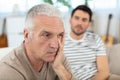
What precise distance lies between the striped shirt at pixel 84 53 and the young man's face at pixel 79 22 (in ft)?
0.24

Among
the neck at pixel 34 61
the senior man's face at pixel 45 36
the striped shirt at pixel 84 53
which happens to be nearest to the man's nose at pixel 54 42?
the senior man's face at pixel 45 36

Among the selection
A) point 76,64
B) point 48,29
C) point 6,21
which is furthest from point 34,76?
point 6,21

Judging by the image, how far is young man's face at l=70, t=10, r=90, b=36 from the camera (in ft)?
7.85

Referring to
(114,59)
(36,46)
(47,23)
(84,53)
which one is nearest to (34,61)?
(36,46)

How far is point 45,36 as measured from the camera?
124 centimetres

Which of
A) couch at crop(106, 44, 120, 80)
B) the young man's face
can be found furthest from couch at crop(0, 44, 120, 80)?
the young man's face

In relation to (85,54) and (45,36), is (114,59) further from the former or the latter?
(45,36)

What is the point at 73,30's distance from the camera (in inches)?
94.3

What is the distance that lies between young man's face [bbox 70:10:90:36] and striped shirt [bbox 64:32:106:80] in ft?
0.24

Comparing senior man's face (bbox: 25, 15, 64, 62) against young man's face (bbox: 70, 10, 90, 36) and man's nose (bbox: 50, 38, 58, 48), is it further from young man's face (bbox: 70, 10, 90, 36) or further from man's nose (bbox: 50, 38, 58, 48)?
young man's face (bbox: 70, 10, 90, 36)

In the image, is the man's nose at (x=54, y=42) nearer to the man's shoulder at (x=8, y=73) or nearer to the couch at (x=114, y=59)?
the man's shoulder at (x=8, y=73)

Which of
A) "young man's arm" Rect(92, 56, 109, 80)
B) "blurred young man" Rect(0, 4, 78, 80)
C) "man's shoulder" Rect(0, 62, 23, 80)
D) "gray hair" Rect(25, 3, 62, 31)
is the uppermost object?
"gray hair" Rect(25, 3, 62, 31)

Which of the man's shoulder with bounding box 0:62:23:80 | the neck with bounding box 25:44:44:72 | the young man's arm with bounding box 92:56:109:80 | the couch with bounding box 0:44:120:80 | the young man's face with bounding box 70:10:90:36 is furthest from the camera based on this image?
the couch with bounding box 0:44:120:80

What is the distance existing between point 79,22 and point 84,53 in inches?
12.2
